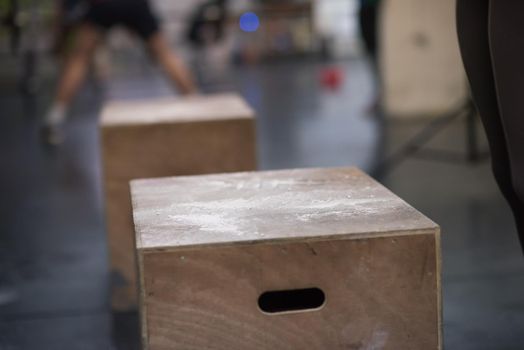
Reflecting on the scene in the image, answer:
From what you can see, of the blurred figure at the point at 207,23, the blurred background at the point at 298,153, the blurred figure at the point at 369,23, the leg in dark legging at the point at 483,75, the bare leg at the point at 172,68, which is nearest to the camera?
the leg in dark legging at the point at 483,75

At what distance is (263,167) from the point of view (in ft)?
16.4

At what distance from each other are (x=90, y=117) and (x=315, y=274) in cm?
608

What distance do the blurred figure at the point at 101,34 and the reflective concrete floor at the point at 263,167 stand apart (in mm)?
197

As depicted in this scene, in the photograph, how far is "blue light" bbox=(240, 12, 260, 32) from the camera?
13.9m

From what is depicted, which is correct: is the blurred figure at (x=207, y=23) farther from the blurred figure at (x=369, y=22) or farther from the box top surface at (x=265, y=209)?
the box top surface at (x=265, y=209)

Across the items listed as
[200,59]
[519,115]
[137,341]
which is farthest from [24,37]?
[519,115]

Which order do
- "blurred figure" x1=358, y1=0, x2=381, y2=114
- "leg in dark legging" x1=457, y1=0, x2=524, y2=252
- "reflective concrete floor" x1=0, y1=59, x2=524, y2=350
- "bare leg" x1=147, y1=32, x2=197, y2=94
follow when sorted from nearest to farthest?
1. "leg in dark legging" x1=457, y1=0, x2=524, y2=252
2. "reflective concrete floor" x1=0, y1=59, x2=524, y2=350
3. "bare leg" x1=147, y1=32, x2=197, y2=94
4. "blurred figure" x1=358, y1=0, x2=381, y2=114

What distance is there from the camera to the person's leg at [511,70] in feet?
6.11

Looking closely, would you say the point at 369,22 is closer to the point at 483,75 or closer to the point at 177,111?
the point at 177,111

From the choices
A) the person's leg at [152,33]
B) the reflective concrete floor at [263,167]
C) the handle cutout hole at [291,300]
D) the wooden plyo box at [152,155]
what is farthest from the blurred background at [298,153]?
the person's leg at [152,33]

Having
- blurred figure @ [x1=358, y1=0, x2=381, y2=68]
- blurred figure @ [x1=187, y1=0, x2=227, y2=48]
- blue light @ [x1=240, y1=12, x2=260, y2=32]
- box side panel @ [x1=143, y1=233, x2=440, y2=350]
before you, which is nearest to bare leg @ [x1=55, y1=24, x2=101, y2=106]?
blurred figure @ [x1=358, y1=0, x2=381, y2=68]

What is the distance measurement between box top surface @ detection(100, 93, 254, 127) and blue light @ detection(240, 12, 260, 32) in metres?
10.4

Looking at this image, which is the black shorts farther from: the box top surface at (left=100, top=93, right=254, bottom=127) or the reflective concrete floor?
the box top surface at (left=100, top=93, right=254, bottom=127)

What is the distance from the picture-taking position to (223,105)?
3.33 m
